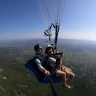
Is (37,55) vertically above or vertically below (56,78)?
above

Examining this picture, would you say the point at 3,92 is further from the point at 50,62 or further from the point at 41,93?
the point at 50,62

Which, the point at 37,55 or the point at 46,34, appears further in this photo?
the point at 46,34

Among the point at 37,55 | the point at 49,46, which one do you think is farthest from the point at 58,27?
the point at 37,55

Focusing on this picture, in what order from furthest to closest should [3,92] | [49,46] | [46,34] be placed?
1. [3,92]
2. [46,34]
3. [49,46]

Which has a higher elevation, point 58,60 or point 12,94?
point 58,60

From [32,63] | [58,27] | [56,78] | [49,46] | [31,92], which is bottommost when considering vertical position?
[31,92]

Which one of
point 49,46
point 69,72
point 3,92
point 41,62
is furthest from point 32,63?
point 3,92

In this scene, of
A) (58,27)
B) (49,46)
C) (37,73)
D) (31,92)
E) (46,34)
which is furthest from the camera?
(31,92)

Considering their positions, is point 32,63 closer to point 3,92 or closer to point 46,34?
point 46,34

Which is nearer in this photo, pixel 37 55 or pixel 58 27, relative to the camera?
pixel 37 55
